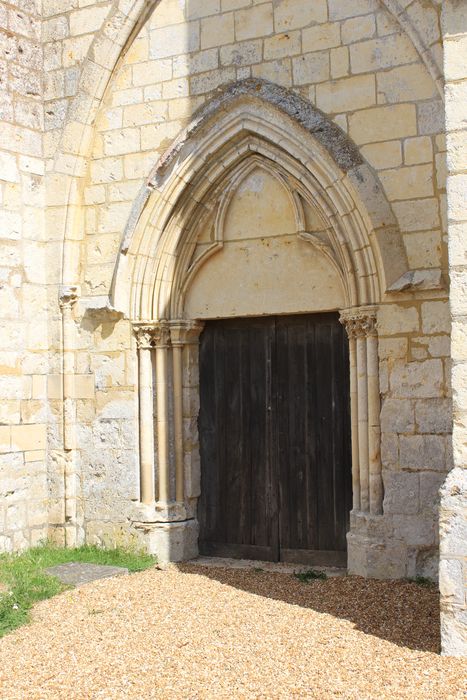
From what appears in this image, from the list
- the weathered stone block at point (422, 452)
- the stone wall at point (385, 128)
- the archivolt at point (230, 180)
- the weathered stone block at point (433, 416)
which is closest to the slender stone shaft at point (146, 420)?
the stone wall at point (385, 128)

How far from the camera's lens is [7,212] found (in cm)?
691

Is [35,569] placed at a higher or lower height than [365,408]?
lower

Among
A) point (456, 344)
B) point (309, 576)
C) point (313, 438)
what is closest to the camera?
point (456, 344)

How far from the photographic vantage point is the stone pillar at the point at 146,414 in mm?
6773

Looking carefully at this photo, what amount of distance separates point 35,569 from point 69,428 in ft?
3.91

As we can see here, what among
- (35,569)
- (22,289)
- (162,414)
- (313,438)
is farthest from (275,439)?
(22,289)

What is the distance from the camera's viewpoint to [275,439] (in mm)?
6680

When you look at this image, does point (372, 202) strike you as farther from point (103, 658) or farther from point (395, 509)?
point (103, 658)

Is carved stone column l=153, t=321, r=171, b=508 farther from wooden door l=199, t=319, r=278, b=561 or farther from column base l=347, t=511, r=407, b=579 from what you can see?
column base l=347, t=511, r=407, b=579

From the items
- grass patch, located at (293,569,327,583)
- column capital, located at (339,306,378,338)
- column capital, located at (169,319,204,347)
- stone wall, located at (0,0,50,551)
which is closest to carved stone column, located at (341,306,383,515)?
column capital, located at (339,306,378,338)

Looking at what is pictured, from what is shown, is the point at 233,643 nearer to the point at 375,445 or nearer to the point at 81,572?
the point at 375,445

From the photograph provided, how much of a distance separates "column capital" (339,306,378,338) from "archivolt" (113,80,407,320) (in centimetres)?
7

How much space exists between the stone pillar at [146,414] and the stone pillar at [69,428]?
1.96ft

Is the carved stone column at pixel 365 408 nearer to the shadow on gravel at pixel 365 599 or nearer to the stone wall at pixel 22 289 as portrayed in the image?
the shadow on gravel at pixel 365 599
